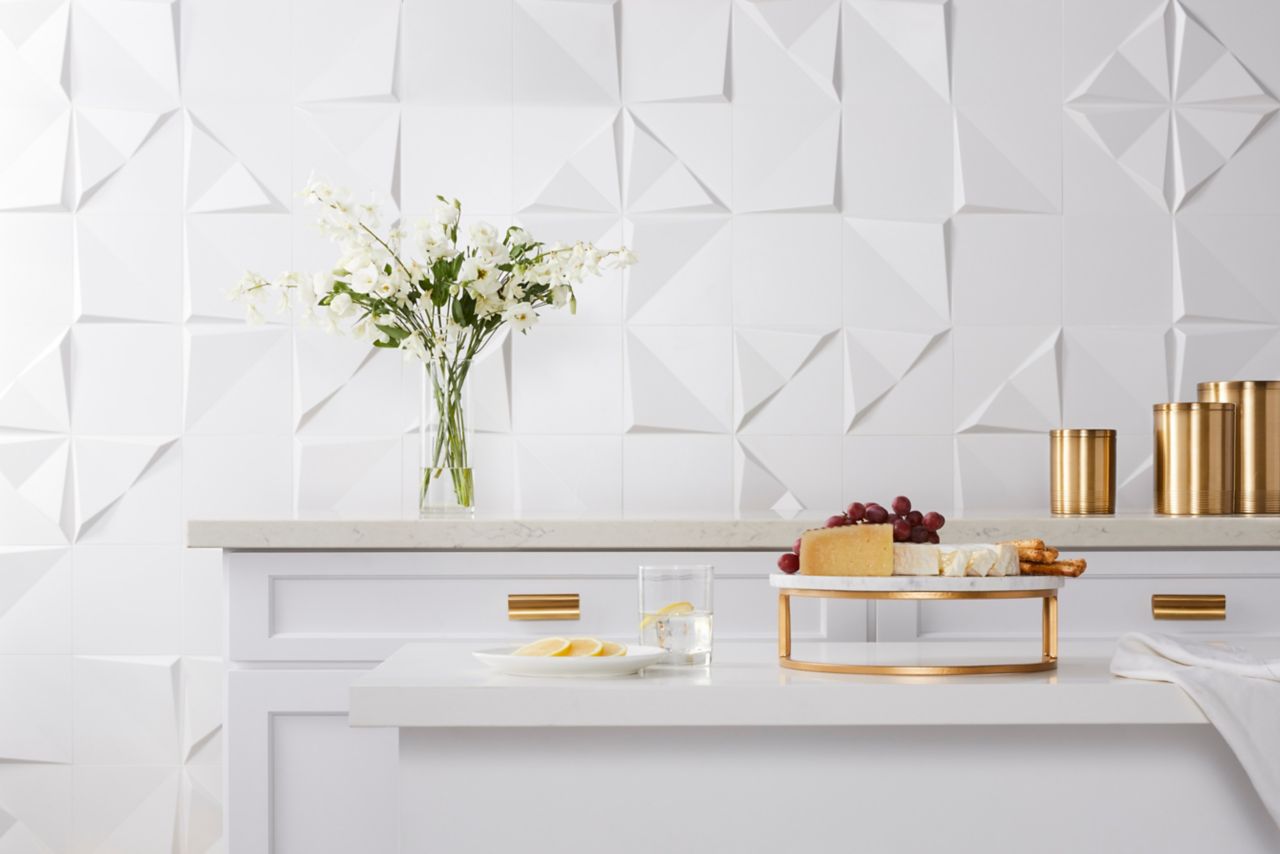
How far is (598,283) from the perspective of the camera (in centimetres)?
262

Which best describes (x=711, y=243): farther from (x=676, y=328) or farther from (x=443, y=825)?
(x=443, y=825)

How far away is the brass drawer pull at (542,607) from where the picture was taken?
200 centimetres

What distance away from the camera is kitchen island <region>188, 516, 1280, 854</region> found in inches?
78.0

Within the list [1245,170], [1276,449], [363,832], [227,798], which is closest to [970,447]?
[1276,449]

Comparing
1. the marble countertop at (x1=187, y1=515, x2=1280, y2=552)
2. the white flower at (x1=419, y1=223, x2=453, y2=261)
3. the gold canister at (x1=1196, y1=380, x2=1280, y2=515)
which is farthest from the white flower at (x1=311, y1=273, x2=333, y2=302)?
the gold canister at (x1=1196, y1=380, x2=1280, y2=515)

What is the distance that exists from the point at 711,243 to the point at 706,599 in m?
1.49

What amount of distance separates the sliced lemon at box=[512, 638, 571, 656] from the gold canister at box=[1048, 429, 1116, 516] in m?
1.36

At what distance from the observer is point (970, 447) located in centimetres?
265

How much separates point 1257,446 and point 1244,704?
137 cm

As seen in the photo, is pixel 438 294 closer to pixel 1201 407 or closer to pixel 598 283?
pixel 598 283

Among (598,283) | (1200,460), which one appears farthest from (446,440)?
(1200,460)

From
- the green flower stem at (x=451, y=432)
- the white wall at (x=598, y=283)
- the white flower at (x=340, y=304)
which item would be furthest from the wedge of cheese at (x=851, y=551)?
the white wall at (x=598, y=283)

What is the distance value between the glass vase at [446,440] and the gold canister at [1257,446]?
144cm

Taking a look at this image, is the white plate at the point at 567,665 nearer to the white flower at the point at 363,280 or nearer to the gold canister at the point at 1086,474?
the white flower at the point at 363,280
